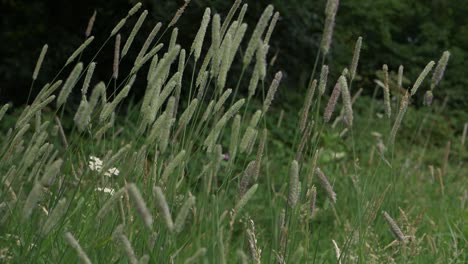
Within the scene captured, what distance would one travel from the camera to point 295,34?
27.5 feet

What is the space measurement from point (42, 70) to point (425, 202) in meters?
3.79

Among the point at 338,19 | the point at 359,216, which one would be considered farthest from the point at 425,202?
the point at 338,19

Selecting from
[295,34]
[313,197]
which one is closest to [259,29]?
[313,197]

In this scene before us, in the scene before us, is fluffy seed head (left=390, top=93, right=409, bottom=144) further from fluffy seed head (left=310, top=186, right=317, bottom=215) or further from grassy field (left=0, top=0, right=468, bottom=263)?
fluffy seed head (left=310, top=186, right=317, bottom=215)

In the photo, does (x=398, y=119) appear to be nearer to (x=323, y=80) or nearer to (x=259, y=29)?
(x=323, y=80)

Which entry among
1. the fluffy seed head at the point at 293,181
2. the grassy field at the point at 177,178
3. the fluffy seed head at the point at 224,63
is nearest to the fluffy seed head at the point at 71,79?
the grassy field at the point at 177,178

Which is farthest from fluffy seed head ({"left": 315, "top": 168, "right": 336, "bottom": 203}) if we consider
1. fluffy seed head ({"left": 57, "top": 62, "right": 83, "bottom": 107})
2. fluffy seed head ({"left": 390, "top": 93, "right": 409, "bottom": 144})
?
fluffy seed head ({"left": 57, "top": 62, "right": 83, "bottom": 107})

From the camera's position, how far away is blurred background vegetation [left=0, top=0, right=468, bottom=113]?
723cm

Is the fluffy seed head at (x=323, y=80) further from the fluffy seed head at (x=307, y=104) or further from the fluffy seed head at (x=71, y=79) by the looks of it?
the fluffy seed head at (x=71, y=79)

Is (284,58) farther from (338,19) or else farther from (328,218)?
(328,218)

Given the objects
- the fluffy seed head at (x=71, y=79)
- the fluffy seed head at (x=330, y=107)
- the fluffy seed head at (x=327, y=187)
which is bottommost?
the fluffy seed head at (x=327, y=187)

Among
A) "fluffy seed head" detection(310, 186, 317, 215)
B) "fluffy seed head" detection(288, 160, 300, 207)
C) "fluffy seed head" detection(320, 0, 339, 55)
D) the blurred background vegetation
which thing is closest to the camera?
"fluffy seed head" detection(288, 160, 300, 207)

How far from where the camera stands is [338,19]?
33.4ft

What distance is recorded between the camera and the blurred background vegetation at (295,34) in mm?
7234
